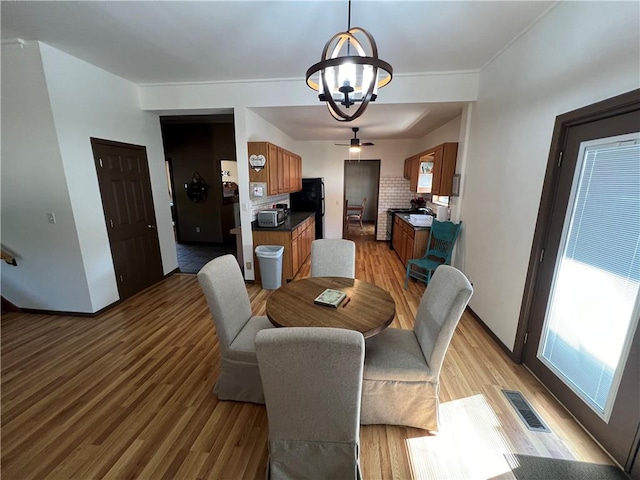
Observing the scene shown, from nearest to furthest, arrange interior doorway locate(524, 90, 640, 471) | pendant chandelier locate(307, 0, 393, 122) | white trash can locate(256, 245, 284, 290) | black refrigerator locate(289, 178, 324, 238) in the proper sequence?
pendant chandelier locate(307, 0, 393, 122) < interior doorway locate(524, 90, 640, 471) < white trash can locate(256, 245, 284, 290) < black refrigerator locate(289, 178, 324, 238)

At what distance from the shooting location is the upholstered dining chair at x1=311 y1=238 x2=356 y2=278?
2.49 m

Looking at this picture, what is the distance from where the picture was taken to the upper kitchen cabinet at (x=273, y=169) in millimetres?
3598

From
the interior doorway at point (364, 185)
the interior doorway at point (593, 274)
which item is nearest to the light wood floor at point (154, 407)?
the interior doorway at point (593, 274)

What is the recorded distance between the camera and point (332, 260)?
8.20 ft

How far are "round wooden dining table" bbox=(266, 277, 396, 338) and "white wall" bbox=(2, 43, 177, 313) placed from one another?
257 centimetres

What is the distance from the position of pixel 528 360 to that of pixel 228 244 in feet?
18.9

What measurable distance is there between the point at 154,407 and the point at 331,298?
58.6 inches

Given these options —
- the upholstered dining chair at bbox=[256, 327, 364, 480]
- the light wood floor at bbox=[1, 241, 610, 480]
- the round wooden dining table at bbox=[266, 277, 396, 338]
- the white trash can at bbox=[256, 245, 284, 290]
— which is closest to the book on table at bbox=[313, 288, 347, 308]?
the round wooden dining table at bbox=[266, 277, 396, 338]

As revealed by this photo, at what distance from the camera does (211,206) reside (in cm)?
607

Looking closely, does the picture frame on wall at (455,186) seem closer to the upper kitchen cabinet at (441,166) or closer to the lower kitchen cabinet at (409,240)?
the upper kitchen cabinet at (441,166)

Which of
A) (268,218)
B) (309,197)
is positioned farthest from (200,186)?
(268,218)

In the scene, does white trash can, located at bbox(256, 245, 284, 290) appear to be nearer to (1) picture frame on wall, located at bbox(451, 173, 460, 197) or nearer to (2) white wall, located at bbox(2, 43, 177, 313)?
(2) white wall, located at bbox(2, 43, 177, 313)

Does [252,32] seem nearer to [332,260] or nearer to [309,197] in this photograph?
[332,260]

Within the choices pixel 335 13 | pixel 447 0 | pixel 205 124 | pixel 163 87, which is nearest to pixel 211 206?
pixel 205 124
